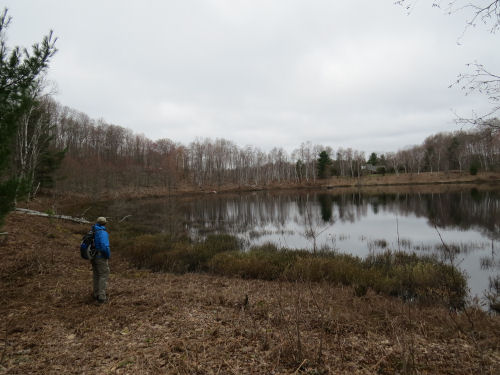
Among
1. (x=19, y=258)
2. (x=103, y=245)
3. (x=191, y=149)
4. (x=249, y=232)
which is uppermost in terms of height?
(x=191, y=149)

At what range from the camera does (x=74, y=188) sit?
41906 mm

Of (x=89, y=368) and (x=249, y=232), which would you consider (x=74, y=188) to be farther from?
(x=89, y=368)

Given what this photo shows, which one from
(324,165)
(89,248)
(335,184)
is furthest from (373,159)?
(89,248)

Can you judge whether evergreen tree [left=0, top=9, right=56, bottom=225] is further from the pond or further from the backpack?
the pond

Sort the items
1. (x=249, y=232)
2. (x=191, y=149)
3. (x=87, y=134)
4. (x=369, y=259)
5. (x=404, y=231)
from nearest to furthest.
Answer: (x=369, y=259)
(x=404, y=231)
(x=249, y=232)
(x=87, y=134)
(x=191, y=149)

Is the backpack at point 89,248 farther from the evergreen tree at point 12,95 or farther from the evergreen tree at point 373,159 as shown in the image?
the evergreen tree at point 373,159

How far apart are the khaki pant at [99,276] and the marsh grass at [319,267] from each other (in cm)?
419

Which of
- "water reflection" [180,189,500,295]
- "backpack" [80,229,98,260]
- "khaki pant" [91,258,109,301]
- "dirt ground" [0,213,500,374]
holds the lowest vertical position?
"water reflection" [180,189,500,295]

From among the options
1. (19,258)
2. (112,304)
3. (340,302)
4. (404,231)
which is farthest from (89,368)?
(404,231)

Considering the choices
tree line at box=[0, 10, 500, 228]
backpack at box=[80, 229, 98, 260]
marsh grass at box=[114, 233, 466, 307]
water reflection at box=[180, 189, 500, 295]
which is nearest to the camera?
backpack at box=[80, 229, 98, 260]

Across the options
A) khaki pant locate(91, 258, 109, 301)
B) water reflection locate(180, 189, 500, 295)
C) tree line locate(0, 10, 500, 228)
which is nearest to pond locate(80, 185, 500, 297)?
water reflection locate(180, 189, 500, 295)

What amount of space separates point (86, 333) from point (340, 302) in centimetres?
596

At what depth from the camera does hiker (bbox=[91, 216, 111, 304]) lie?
6.07 m

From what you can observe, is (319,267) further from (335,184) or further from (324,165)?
(324,165)
